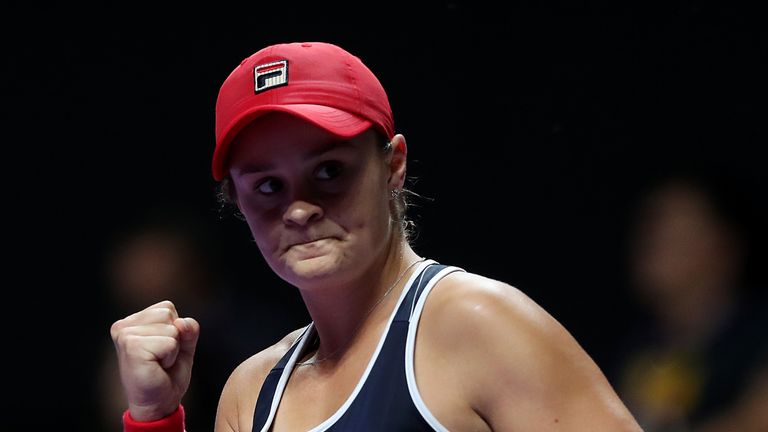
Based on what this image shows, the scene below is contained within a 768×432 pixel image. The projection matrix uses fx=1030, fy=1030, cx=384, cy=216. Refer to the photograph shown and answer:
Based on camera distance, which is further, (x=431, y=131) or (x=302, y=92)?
(x=431, y=131)

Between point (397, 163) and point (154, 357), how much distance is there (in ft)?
1.31

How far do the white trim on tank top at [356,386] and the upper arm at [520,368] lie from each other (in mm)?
82

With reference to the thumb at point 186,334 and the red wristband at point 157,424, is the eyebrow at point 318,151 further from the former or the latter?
the red wristband at point 157,424

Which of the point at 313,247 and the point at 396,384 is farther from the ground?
the point at 313,247

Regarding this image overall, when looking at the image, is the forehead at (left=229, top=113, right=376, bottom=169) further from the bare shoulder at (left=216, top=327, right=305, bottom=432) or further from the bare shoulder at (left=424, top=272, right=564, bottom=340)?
the bare shoulder at (left=216, top=327, right=305, bottom=432)

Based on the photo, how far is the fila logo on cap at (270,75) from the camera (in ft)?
4.05

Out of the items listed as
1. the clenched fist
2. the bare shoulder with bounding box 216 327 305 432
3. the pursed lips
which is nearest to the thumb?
the clenched fist

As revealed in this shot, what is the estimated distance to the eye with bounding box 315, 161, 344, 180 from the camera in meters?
1.21

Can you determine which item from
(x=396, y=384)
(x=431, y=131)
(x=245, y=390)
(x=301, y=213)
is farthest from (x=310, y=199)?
(x=431, y=131)

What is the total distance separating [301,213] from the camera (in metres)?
1.18

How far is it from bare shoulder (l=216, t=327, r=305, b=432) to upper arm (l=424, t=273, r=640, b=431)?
0.38 metres

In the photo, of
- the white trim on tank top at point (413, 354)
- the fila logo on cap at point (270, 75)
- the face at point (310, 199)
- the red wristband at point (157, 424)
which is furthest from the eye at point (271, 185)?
the red wristband at point (157, 424)

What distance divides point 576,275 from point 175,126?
3.44ft

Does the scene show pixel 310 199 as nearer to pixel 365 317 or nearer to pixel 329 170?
pixel 329 170
